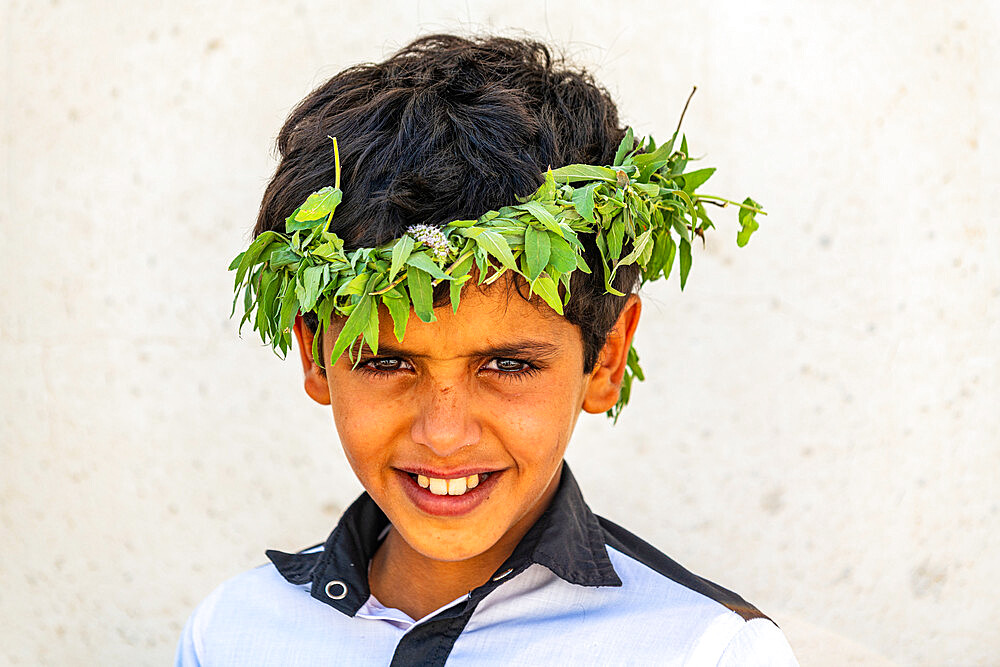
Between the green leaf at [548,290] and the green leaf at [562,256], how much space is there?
23 millimetres

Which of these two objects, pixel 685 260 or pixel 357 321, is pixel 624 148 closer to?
pixel 685 260

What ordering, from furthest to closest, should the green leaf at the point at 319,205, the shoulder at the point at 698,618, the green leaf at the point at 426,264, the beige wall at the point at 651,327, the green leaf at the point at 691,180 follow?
the beige wall at the point at 651,327 → the green leaf at the point at 691,180 → the shoulder at the point at 698,618 → the green leaf at the point at 319,205 → the green leaf at the point at 426,264

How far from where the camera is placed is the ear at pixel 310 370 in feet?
6.07

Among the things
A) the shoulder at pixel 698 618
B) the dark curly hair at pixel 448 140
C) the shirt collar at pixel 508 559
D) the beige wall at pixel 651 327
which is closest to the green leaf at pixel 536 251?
the dark curly hair at pixel 448 140

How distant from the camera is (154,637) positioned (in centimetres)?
268

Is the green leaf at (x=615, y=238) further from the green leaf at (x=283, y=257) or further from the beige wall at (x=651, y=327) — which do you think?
the beige wall at (x=651, y=327)

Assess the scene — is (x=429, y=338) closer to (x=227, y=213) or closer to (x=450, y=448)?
(x=450, y=448)

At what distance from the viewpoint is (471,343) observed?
5.13 feet

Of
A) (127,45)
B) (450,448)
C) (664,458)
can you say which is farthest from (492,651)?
(127,45)

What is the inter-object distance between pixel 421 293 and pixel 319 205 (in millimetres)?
229

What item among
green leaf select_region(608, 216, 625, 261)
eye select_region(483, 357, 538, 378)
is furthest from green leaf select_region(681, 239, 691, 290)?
eye select_region(483, 357, 538, 378)

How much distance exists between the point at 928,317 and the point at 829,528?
54cm

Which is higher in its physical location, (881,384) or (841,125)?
(841,125)

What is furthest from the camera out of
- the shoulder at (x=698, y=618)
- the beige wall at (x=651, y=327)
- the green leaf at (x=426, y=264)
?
the beige wall at (x=651, y=327)
